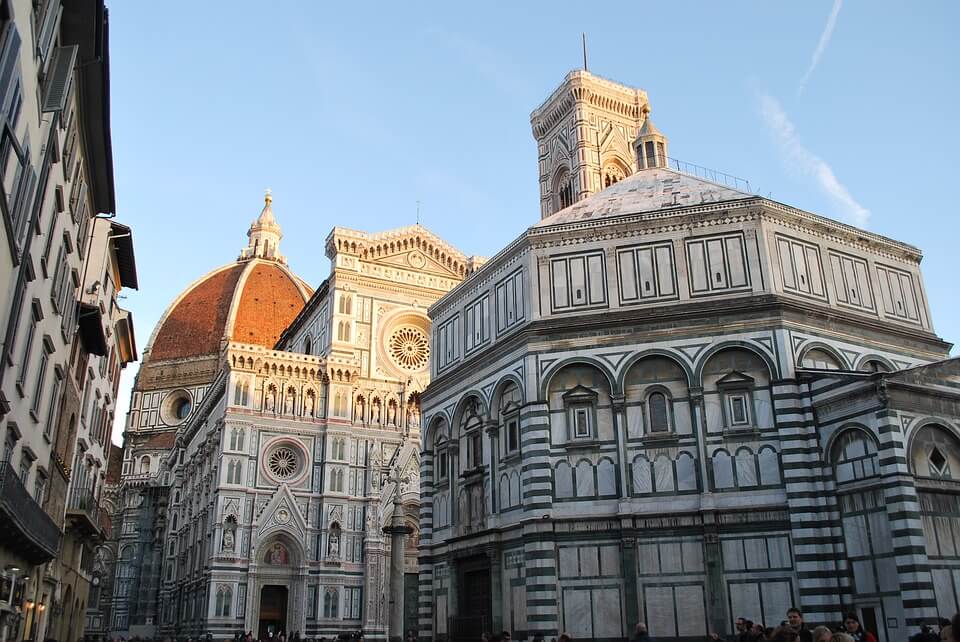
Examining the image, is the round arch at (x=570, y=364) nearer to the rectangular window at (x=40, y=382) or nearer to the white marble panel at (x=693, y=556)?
the white marble panel at (x=693, y=556)

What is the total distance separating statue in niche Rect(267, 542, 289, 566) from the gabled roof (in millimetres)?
26405

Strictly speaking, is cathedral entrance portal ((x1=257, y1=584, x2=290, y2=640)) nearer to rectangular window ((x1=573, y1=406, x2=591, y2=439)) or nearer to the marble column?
the marble column

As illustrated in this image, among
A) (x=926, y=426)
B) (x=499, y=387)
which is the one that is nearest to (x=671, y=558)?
(x=926, y=426)

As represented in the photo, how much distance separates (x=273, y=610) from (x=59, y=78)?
35252mm

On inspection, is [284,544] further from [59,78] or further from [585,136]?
[59,78]

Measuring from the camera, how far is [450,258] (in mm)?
57469

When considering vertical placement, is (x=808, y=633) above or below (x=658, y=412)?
below

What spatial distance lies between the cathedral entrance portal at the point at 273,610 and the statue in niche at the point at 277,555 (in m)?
1.20

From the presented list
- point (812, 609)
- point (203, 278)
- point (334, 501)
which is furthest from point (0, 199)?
point (203, 278)

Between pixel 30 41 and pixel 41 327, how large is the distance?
6.71m

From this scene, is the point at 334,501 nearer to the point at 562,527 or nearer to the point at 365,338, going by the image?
the point at 365,338

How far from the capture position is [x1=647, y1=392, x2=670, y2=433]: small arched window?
22297mm

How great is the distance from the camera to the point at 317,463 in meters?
47.7

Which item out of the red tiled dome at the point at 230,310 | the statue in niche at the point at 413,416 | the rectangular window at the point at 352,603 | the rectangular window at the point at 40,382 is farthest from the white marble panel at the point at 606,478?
the red tiled dome at the point at 230,310
